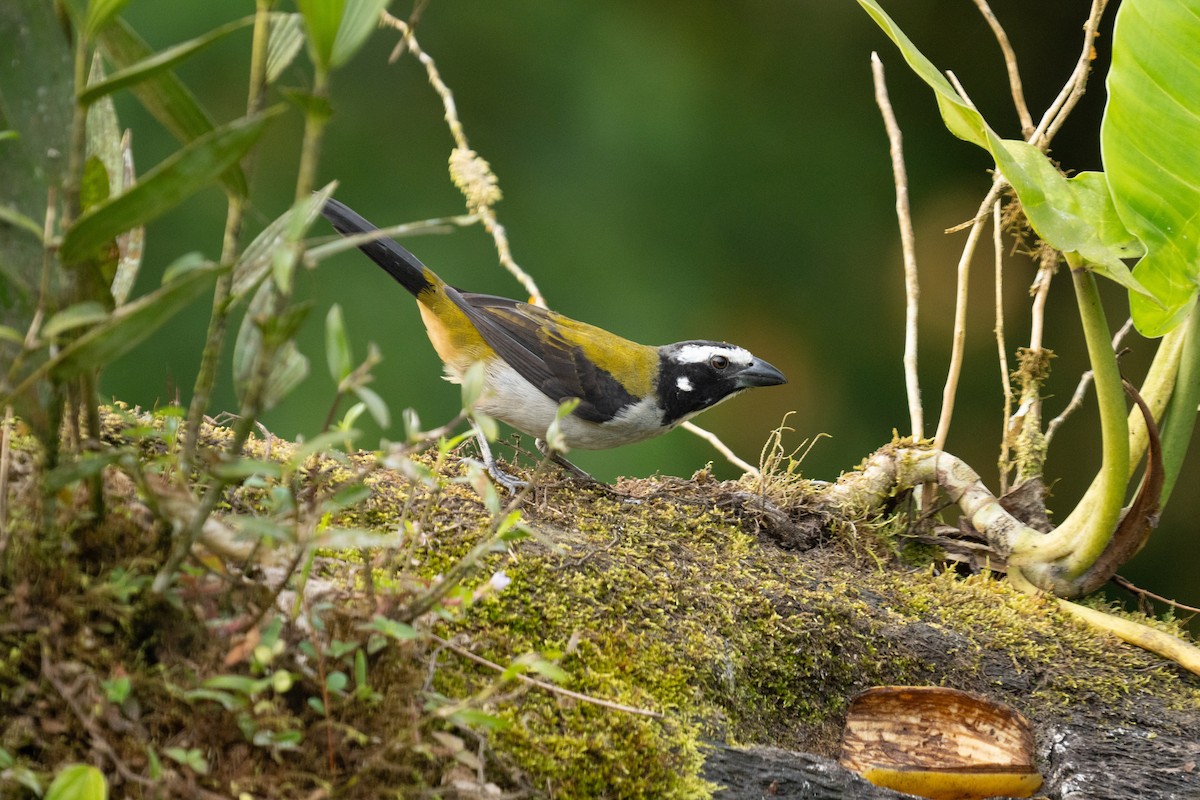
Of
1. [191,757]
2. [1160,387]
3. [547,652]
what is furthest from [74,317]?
[1160,387]

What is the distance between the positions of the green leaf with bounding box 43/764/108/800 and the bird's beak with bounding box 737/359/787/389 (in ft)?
11.0

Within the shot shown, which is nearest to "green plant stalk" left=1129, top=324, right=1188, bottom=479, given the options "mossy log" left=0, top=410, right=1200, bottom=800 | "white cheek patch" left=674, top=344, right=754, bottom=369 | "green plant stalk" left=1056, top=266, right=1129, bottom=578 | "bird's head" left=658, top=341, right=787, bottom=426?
"green plant stalk" left=1056, top=266, right=1129, bottom=578

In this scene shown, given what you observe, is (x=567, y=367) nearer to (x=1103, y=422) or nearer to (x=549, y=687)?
(x=1103, y=422)

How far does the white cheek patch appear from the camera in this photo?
4281 millimetres

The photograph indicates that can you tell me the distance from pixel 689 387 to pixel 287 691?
2931 millimetres

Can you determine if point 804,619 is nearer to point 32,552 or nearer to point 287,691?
point 287,691

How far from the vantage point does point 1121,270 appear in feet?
8.90

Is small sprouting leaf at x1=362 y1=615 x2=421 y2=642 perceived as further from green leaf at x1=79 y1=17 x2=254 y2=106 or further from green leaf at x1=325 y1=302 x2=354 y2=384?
green leaf at x1=79 y1=17 x2=254 y2=106

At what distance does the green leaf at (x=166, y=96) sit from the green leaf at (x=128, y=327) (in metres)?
0.17

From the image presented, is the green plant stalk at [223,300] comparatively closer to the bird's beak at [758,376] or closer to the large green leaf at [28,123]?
the large green leaf at [28,123]

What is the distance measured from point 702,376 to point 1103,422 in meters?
1.69

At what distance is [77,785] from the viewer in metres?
1.19

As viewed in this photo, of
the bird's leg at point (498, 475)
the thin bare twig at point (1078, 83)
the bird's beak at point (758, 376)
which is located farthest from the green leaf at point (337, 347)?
the bird's beak at point (758, 376)

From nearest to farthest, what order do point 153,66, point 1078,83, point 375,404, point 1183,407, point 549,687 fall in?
point 153,66
point 375,404
point 549,687
point 1183,407
point 1078,83
